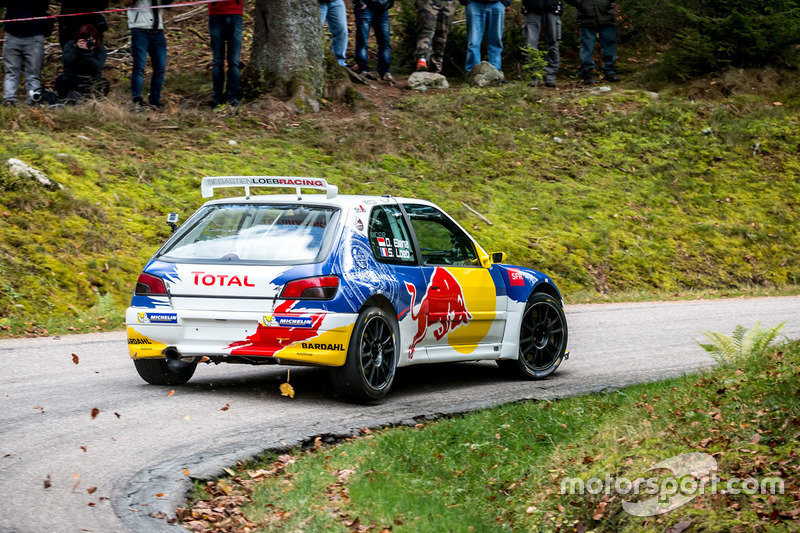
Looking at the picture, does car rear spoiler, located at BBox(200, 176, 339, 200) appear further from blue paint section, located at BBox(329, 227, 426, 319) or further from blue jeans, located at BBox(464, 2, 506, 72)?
blue jeans, located at BBox(464, 2, 506, 72)

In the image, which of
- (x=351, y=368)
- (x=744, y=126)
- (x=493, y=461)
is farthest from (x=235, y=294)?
(x=744, y=126)

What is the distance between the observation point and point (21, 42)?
1608 cm

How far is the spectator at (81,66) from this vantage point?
16.6 m

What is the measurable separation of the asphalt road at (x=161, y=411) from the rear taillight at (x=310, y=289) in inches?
34.2

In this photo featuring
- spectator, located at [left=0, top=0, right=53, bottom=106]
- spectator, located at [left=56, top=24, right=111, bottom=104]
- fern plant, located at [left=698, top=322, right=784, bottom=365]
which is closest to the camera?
fern plant, located at [left=698, top=322, right=784, bottom=365]

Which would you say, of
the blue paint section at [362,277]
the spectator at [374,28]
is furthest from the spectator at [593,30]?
the blue paint section at [362,277]

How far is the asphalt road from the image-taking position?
4934mm

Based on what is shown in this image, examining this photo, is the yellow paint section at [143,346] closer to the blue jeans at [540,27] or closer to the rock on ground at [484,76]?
the rock on ground at [484,76]

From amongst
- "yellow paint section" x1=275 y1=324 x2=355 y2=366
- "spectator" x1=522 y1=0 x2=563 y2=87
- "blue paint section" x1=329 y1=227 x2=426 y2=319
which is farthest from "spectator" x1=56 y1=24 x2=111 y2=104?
"yellow paint section" x1=275 y1=324 x2=355 y2=366

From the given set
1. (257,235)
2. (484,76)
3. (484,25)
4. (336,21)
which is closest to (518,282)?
(257,235)

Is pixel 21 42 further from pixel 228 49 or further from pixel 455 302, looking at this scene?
pixel 455 302

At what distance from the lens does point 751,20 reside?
22.8 meters

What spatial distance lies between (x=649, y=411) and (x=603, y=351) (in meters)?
4.01

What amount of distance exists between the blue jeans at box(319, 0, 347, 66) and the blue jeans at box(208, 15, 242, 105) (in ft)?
10.8
